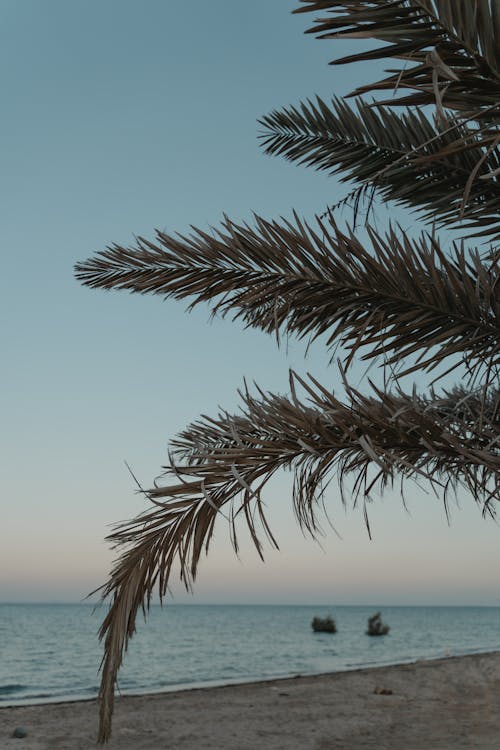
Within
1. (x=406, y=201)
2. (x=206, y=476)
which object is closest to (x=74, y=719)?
(x=206, y=476)

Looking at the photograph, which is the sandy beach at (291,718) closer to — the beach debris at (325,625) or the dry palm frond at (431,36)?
the dry palm frond at (431,36)

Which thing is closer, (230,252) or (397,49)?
(397,49)

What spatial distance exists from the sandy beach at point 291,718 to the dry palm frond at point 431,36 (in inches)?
247

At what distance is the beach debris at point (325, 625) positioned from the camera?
145 feet

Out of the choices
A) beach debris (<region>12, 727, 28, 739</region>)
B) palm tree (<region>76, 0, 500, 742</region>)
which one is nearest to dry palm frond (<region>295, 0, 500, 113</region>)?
palm tree (<region>76, 0, 500, 742</region>)

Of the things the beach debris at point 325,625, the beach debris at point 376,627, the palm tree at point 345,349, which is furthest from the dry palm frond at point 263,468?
the beach debris at point 325,625

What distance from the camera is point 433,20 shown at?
2453mm

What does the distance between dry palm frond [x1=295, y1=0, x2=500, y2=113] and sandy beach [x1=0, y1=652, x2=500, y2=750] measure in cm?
626

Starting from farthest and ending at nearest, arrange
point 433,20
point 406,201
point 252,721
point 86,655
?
point 86,655, point 252,721, point 406,201, point 433,20

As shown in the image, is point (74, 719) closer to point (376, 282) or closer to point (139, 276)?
point (139, 276)

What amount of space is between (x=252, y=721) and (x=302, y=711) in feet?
2.96

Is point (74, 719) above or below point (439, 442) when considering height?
below

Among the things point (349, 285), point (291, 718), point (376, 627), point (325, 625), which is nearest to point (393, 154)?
point (349, 285)

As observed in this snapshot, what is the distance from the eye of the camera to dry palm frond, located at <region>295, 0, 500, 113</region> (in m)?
2.38
